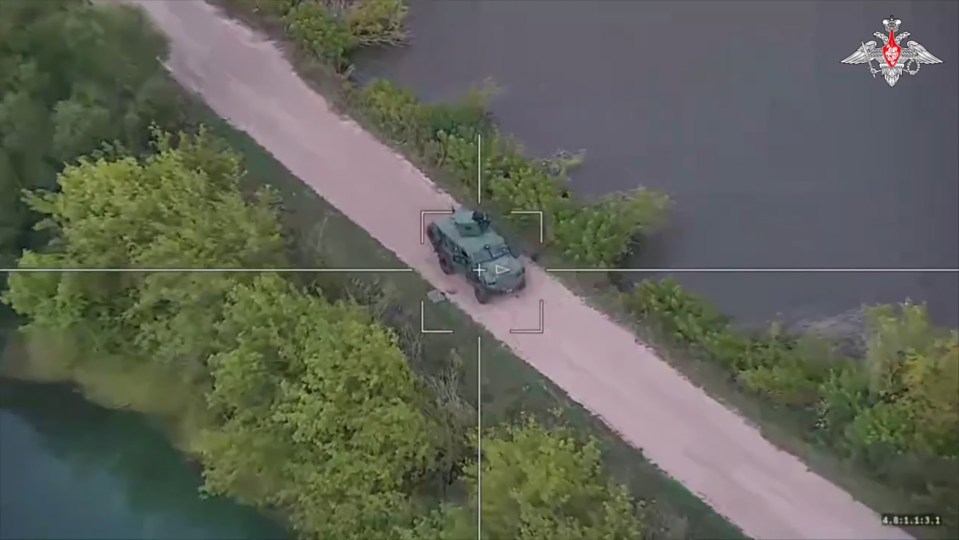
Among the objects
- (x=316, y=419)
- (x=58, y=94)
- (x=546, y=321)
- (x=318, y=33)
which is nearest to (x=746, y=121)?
(x=546, y=321)

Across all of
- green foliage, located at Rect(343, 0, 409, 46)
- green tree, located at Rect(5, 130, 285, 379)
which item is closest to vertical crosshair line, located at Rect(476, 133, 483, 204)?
green foliage, located at Rect(343, 0, 409, 46)

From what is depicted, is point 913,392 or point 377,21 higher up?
point 377,21

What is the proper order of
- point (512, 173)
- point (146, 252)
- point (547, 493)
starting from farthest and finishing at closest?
point (512, 173)
point (146, 252)
point (547, 493)

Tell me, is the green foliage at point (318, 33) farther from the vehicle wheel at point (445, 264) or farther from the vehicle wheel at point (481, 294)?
the vehicle wheel at point (481, 294)

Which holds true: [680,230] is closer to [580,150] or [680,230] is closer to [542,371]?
[580,150]

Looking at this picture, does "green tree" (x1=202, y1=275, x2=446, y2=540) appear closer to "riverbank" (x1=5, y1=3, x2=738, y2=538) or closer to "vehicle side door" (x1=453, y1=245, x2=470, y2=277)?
"riverbank" (x1=5, y1=3, x2=738, y2=538)

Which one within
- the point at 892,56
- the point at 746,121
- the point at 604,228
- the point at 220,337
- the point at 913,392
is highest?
the point at 892,56

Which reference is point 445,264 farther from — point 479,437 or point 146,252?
point 146,252
